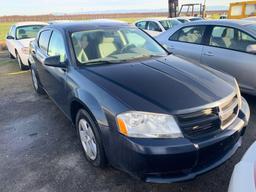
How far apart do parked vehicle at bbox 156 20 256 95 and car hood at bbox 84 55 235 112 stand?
1.59 m

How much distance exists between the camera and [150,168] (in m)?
2.17

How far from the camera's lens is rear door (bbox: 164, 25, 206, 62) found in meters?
5.10

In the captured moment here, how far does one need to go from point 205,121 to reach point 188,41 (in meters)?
3.48

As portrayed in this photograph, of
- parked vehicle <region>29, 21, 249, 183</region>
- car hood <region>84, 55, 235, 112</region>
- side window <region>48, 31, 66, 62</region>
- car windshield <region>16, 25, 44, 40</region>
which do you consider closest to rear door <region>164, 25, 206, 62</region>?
parked vehicle <region>29, 21, 249, 183</region>

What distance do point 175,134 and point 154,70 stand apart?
99 centimetres

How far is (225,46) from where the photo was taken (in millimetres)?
4719

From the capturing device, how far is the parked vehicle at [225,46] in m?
4.30

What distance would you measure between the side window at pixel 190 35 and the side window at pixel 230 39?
0.91 ft

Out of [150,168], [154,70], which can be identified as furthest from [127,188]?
[154,70]

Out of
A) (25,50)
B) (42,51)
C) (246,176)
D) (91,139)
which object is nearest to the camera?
(246,176)

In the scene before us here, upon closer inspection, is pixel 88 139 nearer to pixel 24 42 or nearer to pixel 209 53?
pixel 209 53

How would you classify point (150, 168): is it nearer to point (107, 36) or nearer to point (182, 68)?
point (182, 68)

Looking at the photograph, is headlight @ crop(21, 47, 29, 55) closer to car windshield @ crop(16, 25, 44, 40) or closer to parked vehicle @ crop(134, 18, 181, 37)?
car windshield @ crop(16, 25, 44, 40)

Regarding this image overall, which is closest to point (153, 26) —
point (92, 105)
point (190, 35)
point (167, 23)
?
point (167, 23)
